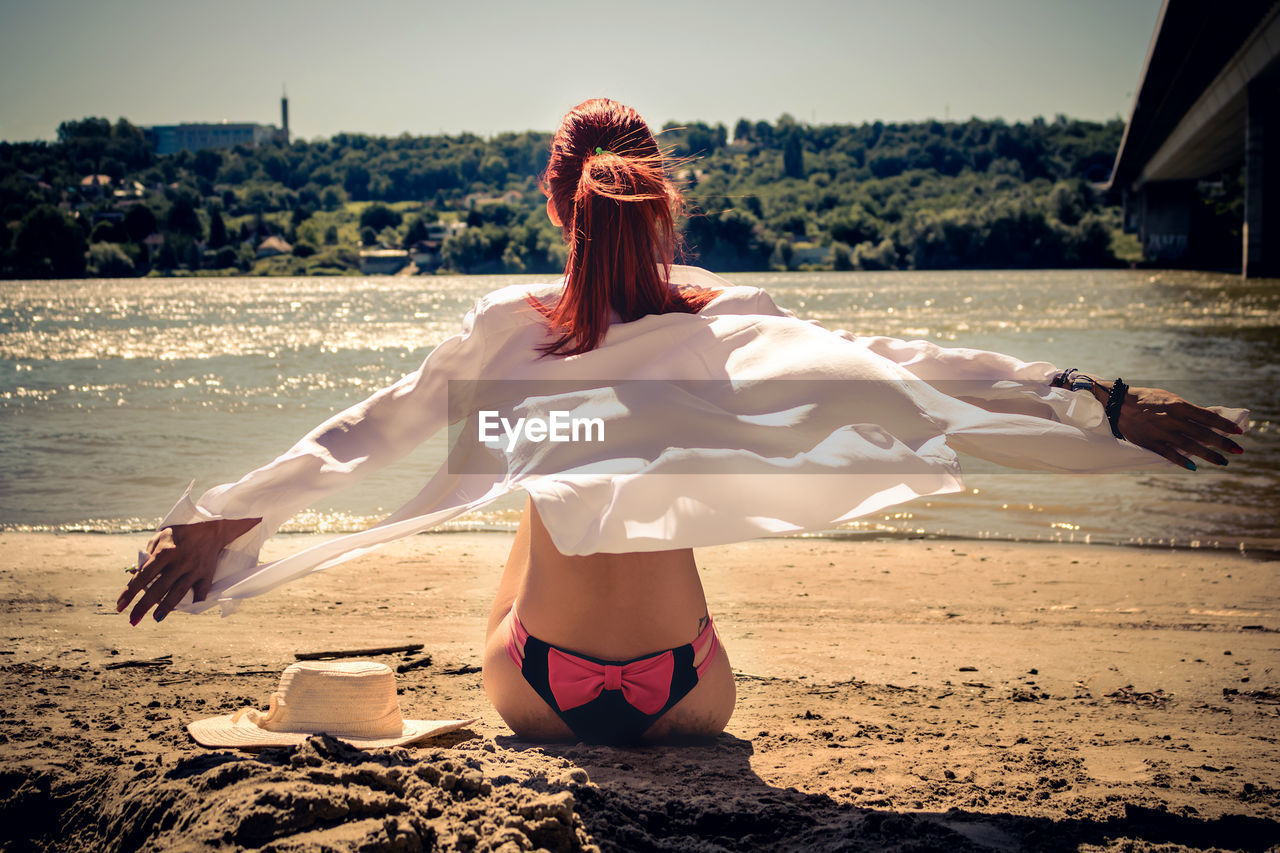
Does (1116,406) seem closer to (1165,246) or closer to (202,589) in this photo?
(202,589)

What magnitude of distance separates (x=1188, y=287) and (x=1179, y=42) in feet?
68.1

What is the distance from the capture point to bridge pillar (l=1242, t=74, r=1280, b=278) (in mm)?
34250

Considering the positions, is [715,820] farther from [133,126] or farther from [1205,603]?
[133,126]

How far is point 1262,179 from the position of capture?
119 ft

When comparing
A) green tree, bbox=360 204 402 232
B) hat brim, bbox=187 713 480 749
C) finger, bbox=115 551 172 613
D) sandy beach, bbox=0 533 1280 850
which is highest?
green tree, bbox=360 204 402 232

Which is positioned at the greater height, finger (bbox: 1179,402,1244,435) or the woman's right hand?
finger (bbox: 1179,402,1244,435)

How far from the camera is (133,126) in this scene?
146125 millimetres

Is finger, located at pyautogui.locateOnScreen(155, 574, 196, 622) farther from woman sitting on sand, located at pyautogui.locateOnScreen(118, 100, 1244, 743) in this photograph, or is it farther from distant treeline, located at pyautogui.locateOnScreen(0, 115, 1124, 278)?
distant treeline, located at pyautogui.locateOnScreen(0, 115, 1124, 278)

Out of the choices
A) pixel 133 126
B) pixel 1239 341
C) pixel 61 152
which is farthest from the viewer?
pixel 133 126

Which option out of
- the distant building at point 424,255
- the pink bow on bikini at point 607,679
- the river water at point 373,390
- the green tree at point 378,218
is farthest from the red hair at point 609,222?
the green tree at point 378,218

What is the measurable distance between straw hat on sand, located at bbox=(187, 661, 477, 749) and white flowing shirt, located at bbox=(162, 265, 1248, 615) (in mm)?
269

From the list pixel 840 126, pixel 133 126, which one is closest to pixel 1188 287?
pixel 840 126

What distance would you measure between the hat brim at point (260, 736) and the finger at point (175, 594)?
1.29 ft

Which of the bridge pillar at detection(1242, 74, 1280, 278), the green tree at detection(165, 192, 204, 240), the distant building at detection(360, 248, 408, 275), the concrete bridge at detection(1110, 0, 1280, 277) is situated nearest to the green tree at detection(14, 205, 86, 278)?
the green tree at detection(165, 192, 204, 240)
